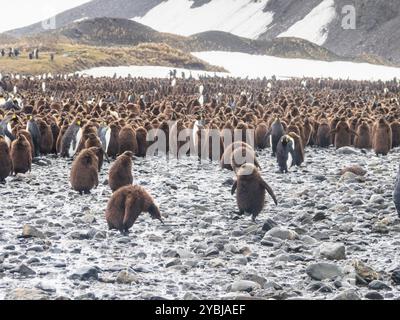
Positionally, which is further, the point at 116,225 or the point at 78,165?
the point at 78,165

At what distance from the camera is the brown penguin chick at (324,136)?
15.1 metres

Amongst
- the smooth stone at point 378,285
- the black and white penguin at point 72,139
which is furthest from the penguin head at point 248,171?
the black and white penguin at point 72,139

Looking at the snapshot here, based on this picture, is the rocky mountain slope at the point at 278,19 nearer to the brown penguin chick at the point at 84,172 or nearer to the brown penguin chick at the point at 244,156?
the brown penguin chick at the point at 244,156

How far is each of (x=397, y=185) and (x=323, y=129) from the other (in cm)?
770

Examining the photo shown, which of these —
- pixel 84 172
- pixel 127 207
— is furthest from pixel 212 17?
pixel 127 207

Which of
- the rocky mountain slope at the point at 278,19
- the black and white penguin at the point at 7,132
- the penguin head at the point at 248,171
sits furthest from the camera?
the rocky mountain slope at the point at 278,19

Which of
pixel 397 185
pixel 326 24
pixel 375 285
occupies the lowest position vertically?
pixel 375 285

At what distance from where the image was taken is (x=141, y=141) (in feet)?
43.0

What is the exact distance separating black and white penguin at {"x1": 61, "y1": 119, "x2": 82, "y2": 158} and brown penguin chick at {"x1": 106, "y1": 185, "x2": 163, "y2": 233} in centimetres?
516

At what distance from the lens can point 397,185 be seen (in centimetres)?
755

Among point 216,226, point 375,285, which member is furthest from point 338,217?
point 375,285

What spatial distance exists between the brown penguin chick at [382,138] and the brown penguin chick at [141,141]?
200 inches
